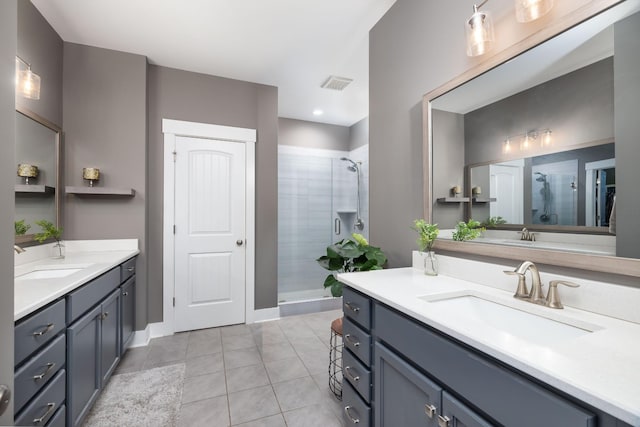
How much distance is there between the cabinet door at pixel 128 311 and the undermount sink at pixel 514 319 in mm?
2378

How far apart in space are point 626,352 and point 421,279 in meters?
0.86

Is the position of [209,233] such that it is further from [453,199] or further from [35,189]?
[453,199]

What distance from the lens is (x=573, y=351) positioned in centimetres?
71

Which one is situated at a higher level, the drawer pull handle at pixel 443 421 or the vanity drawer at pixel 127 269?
the vanity drawer at pixel 127 269

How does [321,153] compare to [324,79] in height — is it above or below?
below

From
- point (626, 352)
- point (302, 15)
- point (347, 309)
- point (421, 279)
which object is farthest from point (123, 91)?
point (626, 352)

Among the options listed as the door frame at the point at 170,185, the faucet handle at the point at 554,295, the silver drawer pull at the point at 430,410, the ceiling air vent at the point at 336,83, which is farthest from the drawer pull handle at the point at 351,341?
the ceiling air vent at the point at 336,83

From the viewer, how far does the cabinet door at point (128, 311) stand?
2291 millimetres

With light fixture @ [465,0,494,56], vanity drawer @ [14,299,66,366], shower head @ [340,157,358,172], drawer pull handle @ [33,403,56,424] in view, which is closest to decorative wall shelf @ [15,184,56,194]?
vanity drawer @ [14,299,66,366]

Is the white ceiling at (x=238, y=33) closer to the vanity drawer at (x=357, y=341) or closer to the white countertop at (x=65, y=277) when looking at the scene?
the white countertop at (x=65, y=277)

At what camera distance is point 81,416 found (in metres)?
1.55

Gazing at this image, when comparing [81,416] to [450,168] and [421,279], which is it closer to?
[421,279]

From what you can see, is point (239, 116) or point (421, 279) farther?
point (239, 116)

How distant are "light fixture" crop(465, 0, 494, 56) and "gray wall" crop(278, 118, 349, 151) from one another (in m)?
3.21
